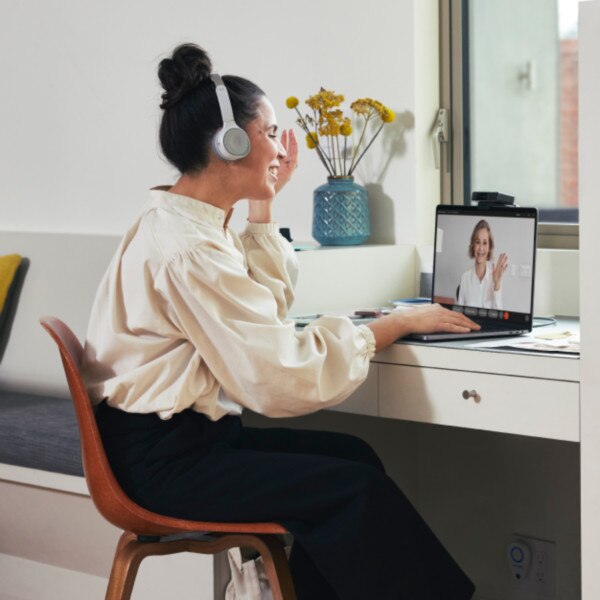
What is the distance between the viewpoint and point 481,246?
2215 millimetres

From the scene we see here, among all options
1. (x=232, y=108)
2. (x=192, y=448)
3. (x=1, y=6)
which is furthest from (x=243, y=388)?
(x=1, y=6)

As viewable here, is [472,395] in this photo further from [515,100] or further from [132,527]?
[515,100]

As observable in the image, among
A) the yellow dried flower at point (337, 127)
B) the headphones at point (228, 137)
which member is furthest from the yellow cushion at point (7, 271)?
the headphones at point (228, 137)

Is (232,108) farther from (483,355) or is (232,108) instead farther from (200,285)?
(483,355)

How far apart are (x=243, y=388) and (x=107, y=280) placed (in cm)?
30

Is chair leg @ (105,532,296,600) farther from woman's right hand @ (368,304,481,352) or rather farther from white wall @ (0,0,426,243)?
white wall @ (0,0,426,243)

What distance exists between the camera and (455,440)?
273 cm

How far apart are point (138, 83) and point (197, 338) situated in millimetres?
1566

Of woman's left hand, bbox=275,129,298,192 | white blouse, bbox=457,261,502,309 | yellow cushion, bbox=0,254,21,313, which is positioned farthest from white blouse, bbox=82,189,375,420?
yellow cushion, bbox=0,254,21,313

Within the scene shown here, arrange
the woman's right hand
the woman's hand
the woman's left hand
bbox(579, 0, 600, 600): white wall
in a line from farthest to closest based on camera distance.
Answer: the woman's left hand < the woman's hand < the woman's right hand < bbox(579, 0, 600, 600): white wall

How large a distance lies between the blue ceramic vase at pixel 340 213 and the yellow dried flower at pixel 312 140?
0.31 ft

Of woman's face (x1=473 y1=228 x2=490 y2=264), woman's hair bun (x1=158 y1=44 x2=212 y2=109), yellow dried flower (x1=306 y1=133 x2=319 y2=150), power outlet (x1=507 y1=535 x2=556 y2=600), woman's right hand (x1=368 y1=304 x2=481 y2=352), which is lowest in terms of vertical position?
power outlet (x1=507 y1=535 x2=556 y2=600)

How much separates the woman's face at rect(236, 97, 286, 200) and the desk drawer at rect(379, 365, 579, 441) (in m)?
0.38

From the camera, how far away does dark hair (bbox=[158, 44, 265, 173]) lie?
1982 millimetres
